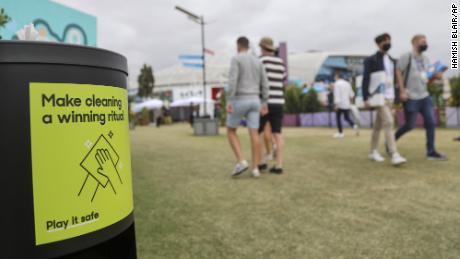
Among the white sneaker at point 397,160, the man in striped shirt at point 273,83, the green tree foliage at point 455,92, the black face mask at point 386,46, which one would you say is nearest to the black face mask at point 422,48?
the black face mask at point 386,46

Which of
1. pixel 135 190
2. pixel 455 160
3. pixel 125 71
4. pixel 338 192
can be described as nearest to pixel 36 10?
pixel 135 190

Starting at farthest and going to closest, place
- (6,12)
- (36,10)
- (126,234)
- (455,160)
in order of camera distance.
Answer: (455,160), (36,10), (6,12), (126,234)

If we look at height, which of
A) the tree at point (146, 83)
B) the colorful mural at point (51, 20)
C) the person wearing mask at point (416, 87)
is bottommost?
the person wearing mask at point (416, 87)

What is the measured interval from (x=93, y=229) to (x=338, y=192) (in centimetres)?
254

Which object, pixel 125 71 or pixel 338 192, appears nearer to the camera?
pixel 125 71

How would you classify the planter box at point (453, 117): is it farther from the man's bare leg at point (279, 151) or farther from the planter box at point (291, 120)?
the man's bare leg at point (279, 151)

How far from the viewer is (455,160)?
484 cm

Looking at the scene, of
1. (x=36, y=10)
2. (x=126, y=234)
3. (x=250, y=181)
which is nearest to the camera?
(x=126, y=234)

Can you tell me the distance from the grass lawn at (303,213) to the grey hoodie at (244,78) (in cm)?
91

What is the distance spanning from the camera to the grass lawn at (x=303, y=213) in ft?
6.27

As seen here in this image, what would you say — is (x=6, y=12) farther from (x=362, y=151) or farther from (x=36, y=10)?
(x=362, y=151)

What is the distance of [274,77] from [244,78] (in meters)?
0.71

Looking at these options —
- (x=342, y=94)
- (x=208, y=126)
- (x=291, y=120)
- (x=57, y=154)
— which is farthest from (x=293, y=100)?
(x=57, y=154)

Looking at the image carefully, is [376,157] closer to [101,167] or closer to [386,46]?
[386,46]
